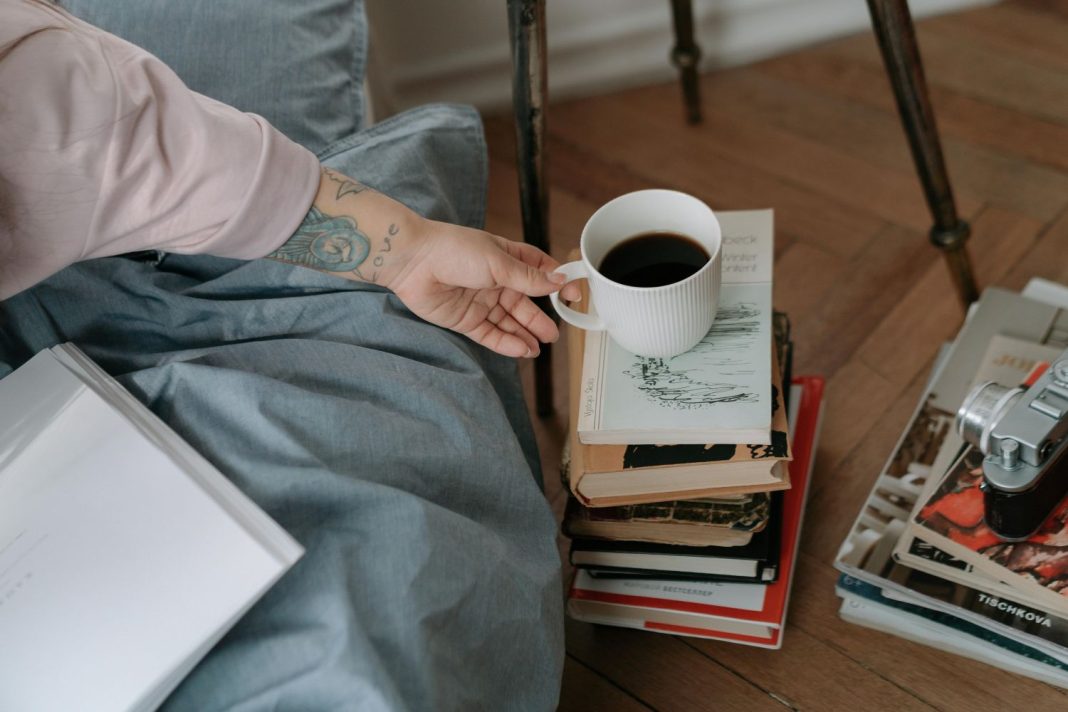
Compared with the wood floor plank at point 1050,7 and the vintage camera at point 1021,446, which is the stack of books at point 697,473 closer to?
the vintage camera at point 1021,446

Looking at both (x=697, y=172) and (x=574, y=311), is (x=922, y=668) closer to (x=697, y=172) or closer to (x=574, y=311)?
(x=574, y=311)

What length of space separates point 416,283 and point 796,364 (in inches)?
21.4

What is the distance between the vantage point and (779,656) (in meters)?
0.84

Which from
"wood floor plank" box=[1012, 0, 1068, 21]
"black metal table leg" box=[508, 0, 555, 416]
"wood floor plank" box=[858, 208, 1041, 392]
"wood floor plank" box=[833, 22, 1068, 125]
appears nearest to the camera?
"black metal table leg" box=[508, 0, 555, 416]

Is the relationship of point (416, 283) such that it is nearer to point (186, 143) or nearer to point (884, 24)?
point (186, 143)

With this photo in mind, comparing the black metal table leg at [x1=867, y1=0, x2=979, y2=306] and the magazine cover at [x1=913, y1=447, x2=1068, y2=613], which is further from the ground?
the black metal table leg at [x1=867, y1=0, x2=979, y2=306]

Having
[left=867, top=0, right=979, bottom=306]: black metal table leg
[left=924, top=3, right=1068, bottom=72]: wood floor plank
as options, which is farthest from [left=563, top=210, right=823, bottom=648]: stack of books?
[left=924, top=3, right=1068, bottom=72]: wood floor plank

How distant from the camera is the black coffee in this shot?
0.69 metres

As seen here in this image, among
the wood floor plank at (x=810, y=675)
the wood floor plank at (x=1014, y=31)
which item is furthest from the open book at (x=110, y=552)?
the wood floor plank at (x=1014, y=31)

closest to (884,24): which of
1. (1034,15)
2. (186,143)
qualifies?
(186,143)

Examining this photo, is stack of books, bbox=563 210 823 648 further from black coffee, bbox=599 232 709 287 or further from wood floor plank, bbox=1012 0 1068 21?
wood floor plank, bbox=1012 0 1068 21

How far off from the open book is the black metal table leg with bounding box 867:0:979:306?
2.19 ft

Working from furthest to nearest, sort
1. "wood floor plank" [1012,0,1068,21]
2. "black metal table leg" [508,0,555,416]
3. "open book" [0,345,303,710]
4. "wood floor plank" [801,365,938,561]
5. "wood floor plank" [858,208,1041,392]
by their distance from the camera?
"wood floor plank" [1012,0,1068,21] → "wood floor plank" [858,208,1041,392] → "wood floor plank" [801,365,938,561] → "black metal table leg" [508,0,555,416] → "open book" [0,345,303,710]

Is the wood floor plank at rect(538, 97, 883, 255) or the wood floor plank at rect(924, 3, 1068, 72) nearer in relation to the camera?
the wood floor plank at rect(538, 97, 883, 255)
